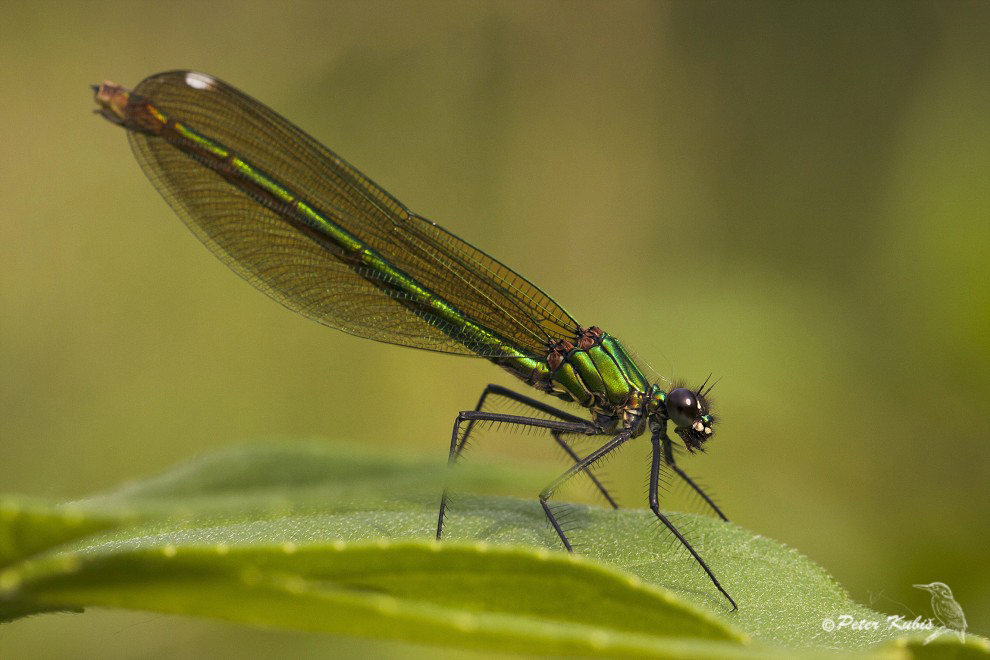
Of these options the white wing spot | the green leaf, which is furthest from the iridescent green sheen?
the green leaf

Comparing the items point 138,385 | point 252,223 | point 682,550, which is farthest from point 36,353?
point 682,550

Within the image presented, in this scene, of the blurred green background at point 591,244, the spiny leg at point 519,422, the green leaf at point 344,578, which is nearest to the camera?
the green leaf at point 344,578

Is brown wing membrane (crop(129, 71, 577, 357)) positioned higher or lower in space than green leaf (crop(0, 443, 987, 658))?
higher

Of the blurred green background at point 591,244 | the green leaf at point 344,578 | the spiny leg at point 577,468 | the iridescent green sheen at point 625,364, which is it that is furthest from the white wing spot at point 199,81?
the green leaf at point 344,578
